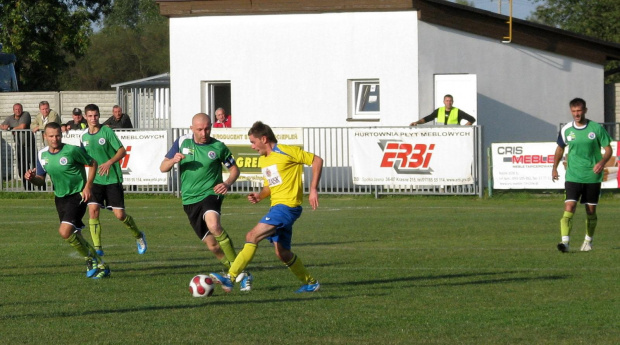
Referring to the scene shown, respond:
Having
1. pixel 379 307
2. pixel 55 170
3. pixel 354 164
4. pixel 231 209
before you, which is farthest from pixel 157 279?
pixel 354 164

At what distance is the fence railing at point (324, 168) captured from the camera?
976 inches

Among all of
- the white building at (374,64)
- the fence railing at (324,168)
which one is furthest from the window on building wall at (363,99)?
the fence railing at (324,168)

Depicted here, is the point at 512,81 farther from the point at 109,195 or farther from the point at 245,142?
the point at 109,195

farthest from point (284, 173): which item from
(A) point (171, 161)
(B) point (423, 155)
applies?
(B) point (423, 155)

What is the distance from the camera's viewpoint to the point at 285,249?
401 inches

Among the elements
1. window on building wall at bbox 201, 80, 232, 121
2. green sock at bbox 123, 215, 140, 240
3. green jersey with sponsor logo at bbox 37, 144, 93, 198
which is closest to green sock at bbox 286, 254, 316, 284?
green jersey with sponsor logo at bbox 37, 144, 93, 198

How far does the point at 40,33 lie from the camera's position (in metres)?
48.7

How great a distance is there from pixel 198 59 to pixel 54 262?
16.6 m

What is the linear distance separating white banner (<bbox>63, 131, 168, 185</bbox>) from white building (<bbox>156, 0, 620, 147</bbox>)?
401 cm

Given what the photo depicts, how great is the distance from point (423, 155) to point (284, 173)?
14399mm

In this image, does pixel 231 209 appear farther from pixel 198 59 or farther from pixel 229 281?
pixel 229 281

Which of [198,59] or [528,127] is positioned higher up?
[198,59]

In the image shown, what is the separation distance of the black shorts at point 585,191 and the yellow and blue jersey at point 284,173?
5.30 metres

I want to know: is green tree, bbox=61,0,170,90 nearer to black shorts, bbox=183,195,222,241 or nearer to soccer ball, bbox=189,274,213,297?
black shorts, bbox=183,195,222,241
